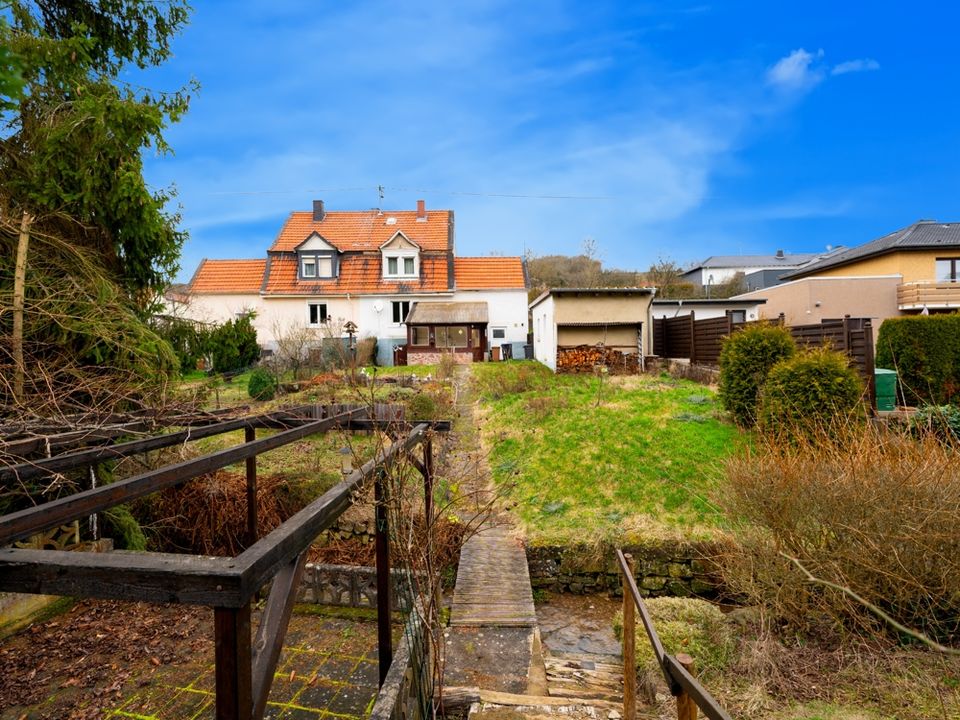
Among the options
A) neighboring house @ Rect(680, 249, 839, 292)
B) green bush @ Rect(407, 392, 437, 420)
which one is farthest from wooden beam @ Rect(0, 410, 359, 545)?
neighboring house @ Rect(680, 249, 839, 292)

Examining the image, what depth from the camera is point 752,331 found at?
1052 cm

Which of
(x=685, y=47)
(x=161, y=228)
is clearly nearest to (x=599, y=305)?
(x=685, y=47)

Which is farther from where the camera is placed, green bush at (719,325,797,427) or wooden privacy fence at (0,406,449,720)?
green bush at (719,325,797,427)

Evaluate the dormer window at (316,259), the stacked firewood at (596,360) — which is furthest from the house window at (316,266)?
the stacked firewood at (596,360)

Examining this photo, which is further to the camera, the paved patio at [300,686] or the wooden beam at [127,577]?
the paved patio at [300,686]

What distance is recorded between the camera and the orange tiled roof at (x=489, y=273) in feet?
91.0

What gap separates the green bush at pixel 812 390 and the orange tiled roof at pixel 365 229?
863 inches

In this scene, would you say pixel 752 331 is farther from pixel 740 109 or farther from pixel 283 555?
pixel 283 555

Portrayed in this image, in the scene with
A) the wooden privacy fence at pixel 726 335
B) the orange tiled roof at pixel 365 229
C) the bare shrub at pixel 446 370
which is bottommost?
the bare shrub at pixel 446 370

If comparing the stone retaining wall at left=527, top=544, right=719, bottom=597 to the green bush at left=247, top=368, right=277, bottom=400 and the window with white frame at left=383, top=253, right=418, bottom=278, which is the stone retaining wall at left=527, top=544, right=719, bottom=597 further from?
the window with white frame at left=383, top=253, right=418, bottom=278

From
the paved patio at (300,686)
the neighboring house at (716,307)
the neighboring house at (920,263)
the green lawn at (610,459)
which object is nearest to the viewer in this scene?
the paved patio at (300,686)

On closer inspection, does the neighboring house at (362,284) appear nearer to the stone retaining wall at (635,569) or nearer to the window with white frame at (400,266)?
the window with white frame at (400,266)

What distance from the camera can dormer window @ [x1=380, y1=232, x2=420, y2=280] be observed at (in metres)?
27.7

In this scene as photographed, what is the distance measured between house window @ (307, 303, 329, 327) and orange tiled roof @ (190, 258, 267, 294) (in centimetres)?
296
